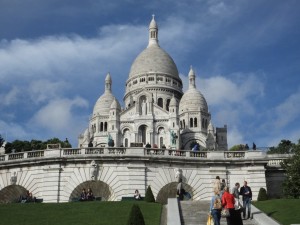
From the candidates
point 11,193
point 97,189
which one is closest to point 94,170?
point 97,189

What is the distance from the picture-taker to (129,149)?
37.3 metres

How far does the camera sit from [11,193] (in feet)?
A: 127

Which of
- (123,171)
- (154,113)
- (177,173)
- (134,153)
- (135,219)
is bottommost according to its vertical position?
(135,219)

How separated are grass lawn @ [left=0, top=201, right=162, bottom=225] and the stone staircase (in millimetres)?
1226

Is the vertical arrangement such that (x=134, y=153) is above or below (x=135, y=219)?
above

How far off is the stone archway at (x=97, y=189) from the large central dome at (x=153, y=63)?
333 ft

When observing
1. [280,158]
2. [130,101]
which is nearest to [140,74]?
[130,101]

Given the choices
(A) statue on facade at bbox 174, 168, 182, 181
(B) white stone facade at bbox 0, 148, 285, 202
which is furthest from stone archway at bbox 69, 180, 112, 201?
(A) statue on facade at bbox 174, 168, 182, 181

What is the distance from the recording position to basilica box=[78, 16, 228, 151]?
388ft

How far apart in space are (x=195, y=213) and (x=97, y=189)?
1344 centimetres

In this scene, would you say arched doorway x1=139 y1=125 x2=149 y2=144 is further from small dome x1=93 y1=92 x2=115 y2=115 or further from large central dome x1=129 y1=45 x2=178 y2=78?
large central dome x1=129 y1=45 x2=178 y2=78

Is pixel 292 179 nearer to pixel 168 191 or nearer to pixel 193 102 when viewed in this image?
pixel 168 191

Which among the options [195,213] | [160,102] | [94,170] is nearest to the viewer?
[195,213]

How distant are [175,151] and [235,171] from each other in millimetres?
4590
